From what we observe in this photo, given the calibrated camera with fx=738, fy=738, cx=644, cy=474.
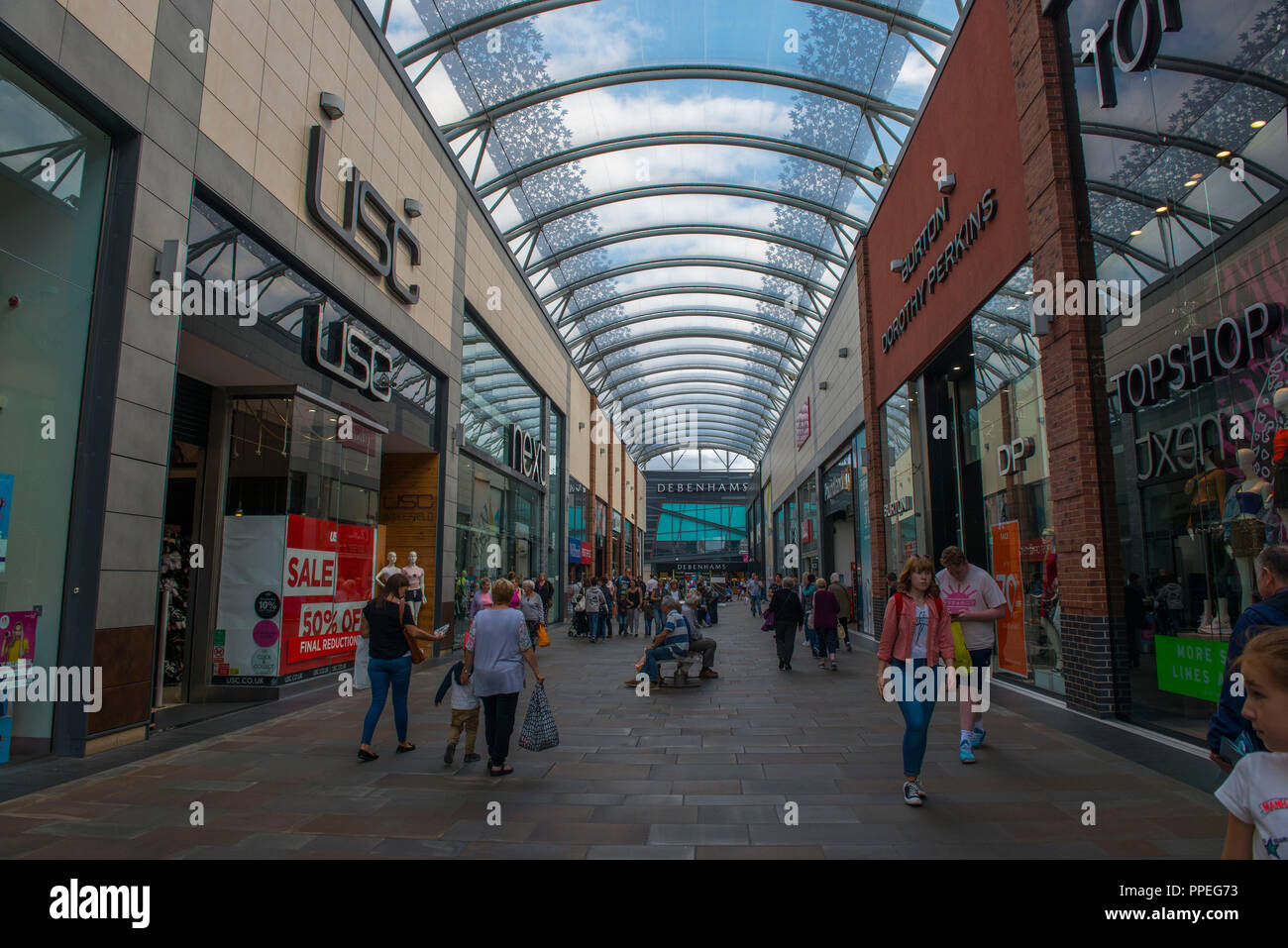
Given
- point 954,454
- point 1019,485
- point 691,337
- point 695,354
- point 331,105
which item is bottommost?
point 1019,485

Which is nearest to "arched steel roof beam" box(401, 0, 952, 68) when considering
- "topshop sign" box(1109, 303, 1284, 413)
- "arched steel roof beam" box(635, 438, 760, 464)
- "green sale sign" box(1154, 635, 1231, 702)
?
"topshop sign" box(1109, 303, 1284, 413)

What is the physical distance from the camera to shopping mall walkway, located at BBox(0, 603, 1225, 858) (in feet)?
12.9

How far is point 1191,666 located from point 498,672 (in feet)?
18.4

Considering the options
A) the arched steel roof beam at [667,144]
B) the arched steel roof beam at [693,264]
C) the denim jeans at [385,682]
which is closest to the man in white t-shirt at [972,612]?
the denim jeans at [385,682]

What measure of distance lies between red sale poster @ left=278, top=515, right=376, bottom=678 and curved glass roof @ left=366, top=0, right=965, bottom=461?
824 cm

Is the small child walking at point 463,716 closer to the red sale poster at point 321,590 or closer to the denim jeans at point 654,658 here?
the red sale poster at point 321,590

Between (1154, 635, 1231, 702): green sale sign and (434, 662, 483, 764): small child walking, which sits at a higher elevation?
(1154, 635, 1231, 702): green sale sign

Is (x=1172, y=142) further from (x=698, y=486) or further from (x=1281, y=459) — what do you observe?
(x=698, y=486)

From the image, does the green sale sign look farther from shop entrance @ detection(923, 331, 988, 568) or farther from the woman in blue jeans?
the woman in blue jeans

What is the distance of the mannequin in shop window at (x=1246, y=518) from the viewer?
5195mm

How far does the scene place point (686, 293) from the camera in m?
26.7

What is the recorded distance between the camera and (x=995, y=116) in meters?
9.48

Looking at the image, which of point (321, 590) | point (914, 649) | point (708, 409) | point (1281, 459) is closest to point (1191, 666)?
point (1281, 459)

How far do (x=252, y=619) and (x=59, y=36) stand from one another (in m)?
6.05
